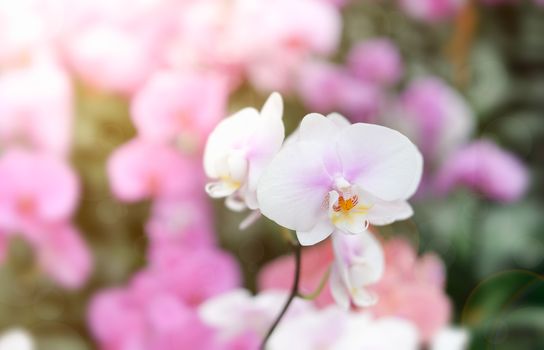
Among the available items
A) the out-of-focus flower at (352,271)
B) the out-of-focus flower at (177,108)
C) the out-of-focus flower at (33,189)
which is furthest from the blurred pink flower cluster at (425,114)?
the out-of-focus flower at (352,271)

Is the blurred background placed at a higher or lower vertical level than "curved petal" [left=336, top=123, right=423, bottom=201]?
lower

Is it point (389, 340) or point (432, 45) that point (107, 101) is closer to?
point (389, 340)

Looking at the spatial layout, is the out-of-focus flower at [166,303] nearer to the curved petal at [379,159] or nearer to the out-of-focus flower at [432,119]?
the curved petal at [379,159]

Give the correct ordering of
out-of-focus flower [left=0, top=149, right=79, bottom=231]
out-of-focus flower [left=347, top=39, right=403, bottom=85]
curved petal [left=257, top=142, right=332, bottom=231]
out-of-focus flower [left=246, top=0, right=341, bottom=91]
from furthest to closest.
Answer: out-of-focus flower [left=347, top=39, right=403, bottom=85], out-of-focus flower [left=246, top=0, right=341, bottom=91], out-of-focus flower [left=0, top=149, right=79, bottom=231], curved petal [left=257, top=142, right=332, bottom=231]

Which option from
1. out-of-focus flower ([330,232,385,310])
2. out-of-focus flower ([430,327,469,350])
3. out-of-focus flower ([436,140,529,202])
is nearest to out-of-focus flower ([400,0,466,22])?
out-of-focus flower ([436,140,529,202])

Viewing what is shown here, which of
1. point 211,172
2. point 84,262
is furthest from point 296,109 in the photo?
point 211,172

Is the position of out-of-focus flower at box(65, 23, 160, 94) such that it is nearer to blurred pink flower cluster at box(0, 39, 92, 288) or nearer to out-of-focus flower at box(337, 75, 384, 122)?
blurred pink flower cluster at box(0, 39, 92, 288)

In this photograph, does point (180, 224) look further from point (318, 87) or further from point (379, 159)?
point (379, 159)
